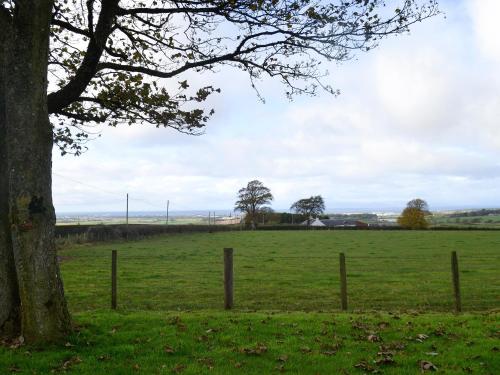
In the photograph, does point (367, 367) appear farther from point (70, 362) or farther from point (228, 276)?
point (228, 276)

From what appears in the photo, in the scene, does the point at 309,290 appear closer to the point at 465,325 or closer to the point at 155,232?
the point at 465,325

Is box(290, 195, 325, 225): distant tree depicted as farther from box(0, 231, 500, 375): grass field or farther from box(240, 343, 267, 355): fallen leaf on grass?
box(240, 343, 267, 355): fallen leaf on grass

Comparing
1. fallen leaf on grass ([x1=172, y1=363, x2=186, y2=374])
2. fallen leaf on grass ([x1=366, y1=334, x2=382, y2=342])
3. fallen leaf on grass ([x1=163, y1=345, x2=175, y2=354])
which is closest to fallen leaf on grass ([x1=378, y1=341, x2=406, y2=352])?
fallen leaf on grass ([x1=366, y1=334, x2=382, y2=342])

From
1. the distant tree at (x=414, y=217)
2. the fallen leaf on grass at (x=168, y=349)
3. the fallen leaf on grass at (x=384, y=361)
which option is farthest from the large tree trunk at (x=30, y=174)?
the distant tree at (x=414, y=217)

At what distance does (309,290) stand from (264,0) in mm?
10568

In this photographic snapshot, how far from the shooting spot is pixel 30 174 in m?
7.88

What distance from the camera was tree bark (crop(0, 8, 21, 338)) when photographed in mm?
8500

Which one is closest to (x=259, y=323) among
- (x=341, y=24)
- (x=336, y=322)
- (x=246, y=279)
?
(x=336, y=322)

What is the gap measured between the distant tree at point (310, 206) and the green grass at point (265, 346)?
116 meters

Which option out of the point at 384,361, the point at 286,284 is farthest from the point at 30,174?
the point at 286,284

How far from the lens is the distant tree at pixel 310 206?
12625cm

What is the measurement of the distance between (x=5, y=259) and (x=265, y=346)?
473 centimetres

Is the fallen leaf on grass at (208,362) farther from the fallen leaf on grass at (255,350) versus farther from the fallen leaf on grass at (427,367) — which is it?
the fallen leaf on grass at (427,367)

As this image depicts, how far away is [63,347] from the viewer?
7.98m
